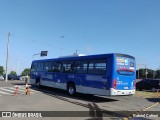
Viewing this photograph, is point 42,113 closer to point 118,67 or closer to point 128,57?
point 118,67

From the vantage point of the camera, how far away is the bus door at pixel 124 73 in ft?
59.3

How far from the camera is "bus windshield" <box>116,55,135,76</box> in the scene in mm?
18156

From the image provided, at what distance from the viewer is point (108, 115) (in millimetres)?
12492

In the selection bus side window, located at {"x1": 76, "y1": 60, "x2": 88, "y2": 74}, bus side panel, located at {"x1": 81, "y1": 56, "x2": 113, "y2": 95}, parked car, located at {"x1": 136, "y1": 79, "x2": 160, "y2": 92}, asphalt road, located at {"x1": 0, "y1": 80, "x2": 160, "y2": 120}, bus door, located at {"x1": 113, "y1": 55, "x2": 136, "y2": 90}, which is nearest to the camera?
asphalt road, located at {"x1": 0, "y1": 80, "x2": 160, "y2": 120}

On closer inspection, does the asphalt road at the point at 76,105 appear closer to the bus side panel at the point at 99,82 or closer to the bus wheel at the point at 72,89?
the bus side panel at the point at 99,82

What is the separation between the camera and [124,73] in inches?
736

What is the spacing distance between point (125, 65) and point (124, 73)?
54 cm

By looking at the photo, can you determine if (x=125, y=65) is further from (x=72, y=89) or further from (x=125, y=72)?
(x=72, y=89)

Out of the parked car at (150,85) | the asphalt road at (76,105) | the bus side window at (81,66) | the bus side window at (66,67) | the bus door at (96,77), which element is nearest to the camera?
the asphalt road at (76,105)

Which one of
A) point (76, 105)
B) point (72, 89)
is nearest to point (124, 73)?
point (76, 105)

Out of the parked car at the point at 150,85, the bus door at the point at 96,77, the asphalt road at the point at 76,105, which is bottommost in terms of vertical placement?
the asphalt road at the point at 76,105

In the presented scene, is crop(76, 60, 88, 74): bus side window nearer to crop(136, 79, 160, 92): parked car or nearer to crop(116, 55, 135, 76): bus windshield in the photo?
crop(116, 55, 135, 76): bus windshield

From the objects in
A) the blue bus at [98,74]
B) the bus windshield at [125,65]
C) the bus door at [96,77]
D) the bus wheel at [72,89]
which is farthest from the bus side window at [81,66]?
the bus windshield at [125,65]

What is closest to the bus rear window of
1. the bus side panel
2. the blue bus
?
the blue bus
